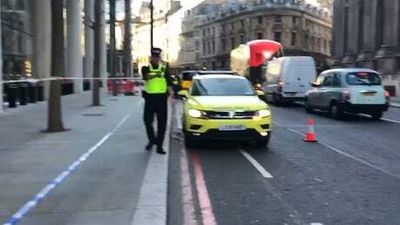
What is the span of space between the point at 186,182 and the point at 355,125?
10204mm

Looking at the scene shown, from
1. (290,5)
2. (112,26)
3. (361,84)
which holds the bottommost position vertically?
(361,84)

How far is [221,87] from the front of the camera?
13.4m

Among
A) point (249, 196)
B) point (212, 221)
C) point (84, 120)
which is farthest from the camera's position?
point (84, 120)

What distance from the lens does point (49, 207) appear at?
6574 millimetres

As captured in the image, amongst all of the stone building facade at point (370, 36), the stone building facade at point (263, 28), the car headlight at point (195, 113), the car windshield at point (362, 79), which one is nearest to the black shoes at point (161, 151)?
the car headlight at point (195, 113)

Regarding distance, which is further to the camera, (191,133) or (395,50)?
(395,50)

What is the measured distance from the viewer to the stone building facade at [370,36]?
145 feet

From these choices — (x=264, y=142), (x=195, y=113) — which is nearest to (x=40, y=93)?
(x=195, y=113)

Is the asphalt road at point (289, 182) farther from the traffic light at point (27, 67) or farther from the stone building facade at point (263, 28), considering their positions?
the stone building facade at point (263, 28)

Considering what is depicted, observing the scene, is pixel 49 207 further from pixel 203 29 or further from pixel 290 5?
pixel 203 29

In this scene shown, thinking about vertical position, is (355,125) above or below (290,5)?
below

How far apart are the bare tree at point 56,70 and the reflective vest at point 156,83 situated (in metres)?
3.88

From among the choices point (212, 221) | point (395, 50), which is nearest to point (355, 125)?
point (212, 221)

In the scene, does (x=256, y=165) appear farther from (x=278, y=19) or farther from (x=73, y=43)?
(x=278, y=19)
